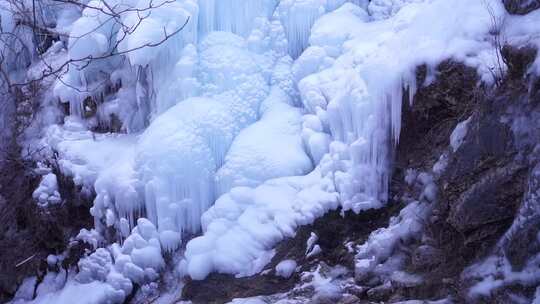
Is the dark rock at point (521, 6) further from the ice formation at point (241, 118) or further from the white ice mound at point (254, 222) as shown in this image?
the white ice mound at point (254, 222)

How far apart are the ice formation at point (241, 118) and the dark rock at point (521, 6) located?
0.21 ft

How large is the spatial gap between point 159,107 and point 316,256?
95.7 inches

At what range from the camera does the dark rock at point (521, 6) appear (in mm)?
3689

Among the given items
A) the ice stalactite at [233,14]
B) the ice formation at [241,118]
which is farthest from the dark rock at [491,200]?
the ice stalactite at [233,14]

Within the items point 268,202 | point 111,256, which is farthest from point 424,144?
point 111,256

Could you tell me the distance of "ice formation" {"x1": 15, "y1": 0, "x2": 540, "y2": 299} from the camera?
4.39 m

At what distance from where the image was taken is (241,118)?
571 cm

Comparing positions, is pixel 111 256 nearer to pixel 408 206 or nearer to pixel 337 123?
pixel 337 123

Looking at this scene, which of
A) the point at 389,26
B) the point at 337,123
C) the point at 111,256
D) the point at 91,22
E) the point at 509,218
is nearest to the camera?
the point at 509,218

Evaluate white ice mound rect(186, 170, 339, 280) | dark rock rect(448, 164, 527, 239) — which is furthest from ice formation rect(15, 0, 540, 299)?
dark rock rect(448, 164, 527, 239)

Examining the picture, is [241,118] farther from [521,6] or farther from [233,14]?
[521,6]

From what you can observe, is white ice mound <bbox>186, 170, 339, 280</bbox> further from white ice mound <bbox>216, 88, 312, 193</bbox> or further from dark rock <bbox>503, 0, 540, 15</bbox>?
dark rock <bbox>503, 0, 540, 15</bbox>

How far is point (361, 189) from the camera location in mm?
4426

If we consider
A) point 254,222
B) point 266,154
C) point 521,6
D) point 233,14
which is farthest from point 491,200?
point 233,14
